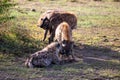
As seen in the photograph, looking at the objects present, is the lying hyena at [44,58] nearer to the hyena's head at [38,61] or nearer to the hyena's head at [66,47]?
the hyena's head at [38,61]

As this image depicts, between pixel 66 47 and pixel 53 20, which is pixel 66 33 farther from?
pixel 53 20

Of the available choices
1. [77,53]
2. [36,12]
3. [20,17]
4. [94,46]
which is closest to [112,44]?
[94,46]

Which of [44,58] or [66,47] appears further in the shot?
[66,47]

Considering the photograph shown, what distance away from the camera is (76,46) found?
1210 cm

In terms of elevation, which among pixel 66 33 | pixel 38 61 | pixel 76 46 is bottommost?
pixel 38 61

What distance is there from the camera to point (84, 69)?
9586 millimetres

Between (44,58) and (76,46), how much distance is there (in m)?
2.54

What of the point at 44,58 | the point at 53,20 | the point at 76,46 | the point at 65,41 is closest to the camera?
the point at 44,58

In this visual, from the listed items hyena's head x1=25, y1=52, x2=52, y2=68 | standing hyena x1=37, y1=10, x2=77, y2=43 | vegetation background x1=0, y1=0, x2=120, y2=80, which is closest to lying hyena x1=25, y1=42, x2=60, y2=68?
hyena's head x1=25, y1=52, x2=52, y2=68

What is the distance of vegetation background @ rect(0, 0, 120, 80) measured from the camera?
9156mm

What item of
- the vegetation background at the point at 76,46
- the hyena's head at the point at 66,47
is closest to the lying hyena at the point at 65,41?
the hyena's head at the point at 66,47

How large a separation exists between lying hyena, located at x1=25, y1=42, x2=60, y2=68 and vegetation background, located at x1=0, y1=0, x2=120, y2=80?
147mm

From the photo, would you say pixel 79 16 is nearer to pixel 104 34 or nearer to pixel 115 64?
pixel 104 34

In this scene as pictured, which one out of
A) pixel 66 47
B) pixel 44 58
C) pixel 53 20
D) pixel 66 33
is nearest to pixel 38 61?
pixel 44 58
